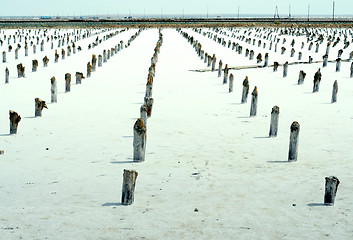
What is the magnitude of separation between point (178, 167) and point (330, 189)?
11.3 feet

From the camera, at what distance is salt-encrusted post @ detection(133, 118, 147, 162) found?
419 inches

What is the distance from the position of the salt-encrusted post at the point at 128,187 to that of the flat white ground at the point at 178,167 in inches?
7.1

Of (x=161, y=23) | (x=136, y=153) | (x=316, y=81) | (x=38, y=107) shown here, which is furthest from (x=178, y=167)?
(x=161, y=23)

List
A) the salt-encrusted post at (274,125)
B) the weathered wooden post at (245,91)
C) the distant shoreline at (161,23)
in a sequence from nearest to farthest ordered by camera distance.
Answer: the salt-encrusted post at (274,125) → the weathered wooden post at (245,91) → the distant shoreline at (161,23)

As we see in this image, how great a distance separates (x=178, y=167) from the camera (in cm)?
1052

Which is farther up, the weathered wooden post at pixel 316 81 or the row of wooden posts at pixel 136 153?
the weathered wooden post at pixel 316 81

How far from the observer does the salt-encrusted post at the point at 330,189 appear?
810 cm

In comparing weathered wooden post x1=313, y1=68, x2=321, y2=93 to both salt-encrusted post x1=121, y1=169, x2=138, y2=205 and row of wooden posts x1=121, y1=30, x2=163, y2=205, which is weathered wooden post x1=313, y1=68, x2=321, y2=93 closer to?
row of wooden posts x1=121, y1=30, x2=163, y2=205

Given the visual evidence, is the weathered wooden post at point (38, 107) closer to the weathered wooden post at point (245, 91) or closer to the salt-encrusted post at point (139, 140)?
the salt-encrusted post at point (139, 140)

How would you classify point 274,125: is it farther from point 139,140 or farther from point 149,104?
point 149,104

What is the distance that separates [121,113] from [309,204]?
29.4ft

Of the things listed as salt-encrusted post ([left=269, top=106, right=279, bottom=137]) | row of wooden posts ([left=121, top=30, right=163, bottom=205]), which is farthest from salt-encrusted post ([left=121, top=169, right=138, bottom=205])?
salt-encrusted post ([left=269, top=106, right=279, bottom=137])

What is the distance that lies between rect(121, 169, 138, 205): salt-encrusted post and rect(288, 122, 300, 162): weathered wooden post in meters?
4.17

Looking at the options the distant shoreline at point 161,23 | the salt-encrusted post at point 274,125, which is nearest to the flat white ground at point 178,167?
the salt-encrusted post at point 274,125
